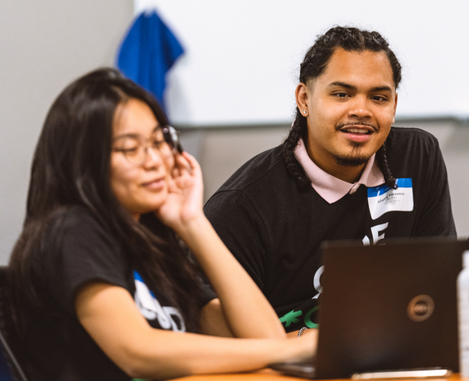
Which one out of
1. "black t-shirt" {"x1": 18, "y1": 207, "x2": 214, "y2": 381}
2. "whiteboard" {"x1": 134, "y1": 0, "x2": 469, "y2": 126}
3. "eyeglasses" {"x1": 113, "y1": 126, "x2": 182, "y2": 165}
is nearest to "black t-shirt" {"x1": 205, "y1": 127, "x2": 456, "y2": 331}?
"eyeglasses" {"x1": 113, "y1": 126, "x2": 182, "y2": 165}

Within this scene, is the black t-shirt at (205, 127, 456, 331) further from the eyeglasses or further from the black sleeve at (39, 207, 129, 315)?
the black sleeve at (39, 207, 129, 315)

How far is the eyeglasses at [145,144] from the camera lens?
1057 mm

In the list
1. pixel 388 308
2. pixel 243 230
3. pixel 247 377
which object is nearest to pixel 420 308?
pixel 388 308

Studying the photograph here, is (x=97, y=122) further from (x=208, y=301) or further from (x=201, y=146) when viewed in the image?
(x=201, y=146)

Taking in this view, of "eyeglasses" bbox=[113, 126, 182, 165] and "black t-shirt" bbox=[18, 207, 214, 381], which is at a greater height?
"eyeglasses" bbox=[113, 126, 182, 165]

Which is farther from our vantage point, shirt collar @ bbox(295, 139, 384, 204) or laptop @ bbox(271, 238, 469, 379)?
shirt collar @ bbox(295, 139, 384, 204)

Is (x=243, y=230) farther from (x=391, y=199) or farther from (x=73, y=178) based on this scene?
(x=73, y=178)

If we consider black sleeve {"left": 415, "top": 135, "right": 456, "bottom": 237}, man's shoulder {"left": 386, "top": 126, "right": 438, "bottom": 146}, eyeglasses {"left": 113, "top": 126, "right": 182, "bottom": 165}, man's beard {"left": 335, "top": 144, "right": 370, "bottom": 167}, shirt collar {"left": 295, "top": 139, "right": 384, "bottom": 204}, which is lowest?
black sleeve {"left": 415, "top": 135, "right": 456, "bottom": 237}

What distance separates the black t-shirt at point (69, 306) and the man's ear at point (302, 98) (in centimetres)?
102

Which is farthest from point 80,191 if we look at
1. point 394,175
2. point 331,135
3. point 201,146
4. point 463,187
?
point 463,187

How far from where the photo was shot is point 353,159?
1759 millimetres

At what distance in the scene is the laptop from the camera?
86 cm

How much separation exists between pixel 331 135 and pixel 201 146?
3.50ft

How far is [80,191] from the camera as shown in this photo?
102 centimetres
